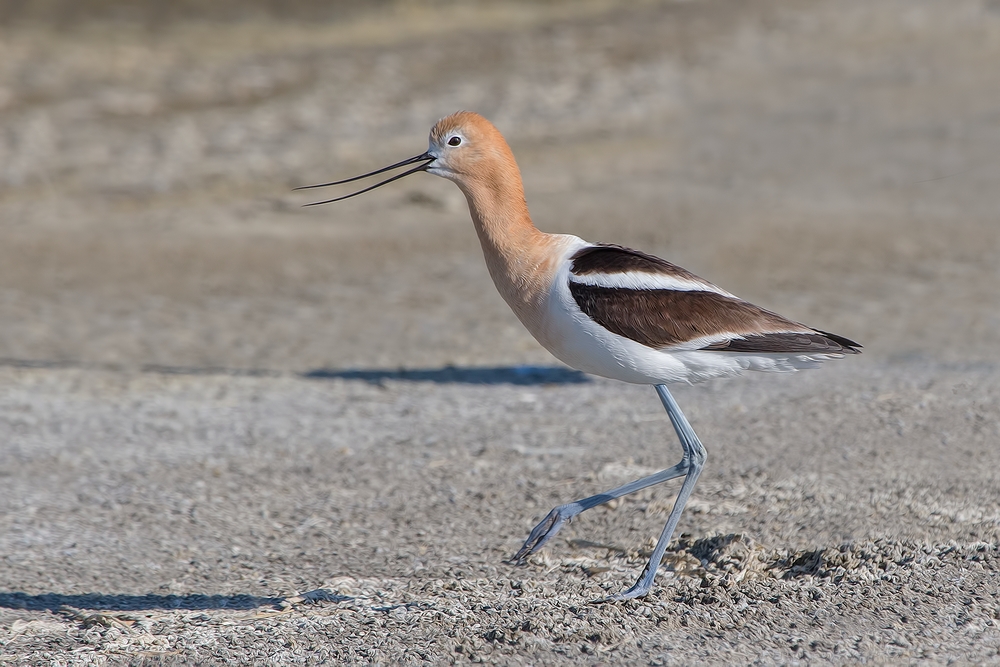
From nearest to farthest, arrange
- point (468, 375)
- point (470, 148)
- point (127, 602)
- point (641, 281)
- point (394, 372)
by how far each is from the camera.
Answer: point (641, 281), point (470, 148), point (127, 602), point (468, 375), point (394, 372)

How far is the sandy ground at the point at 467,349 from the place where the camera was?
3922 mm

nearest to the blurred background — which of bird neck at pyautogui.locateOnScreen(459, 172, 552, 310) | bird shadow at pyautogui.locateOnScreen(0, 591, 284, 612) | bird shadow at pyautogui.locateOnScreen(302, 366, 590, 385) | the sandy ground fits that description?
the sandy ground

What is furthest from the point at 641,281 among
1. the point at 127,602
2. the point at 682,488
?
the point at 127,602

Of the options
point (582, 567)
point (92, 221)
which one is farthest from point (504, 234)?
point (92, 221)

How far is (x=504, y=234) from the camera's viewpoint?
12.6ft

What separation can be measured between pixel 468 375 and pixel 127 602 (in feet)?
10.5

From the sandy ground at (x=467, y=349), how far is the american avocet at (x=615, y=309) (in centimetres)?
74

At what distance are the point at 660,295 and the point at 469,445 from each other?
2.33 m

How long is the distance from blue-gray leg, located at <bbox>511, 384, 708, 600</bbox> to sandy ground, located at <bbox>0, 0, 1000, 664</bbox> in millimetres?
116

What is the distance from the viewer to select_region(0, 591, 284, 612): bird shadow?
13.7 ft

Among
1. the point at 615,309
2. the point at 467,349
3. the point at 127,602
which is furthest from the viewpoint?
the point at 467,349

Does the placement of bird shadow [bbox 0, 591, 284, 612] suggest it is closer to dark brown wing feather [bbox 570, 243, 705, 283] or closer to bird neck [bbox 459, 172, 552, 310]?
bird neck [bbox 459, 172, 552, 310]

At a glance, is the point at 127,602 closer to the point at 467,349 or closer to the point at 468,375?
the point at 468,375

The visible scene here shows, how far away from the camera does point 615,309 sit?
12.0ft
